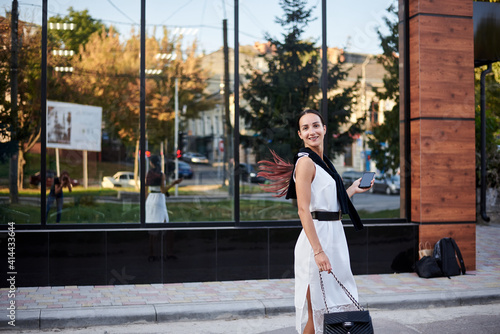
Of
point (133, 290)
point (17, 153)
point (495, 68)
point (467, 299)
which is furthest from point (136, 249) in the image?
point (495, 68)

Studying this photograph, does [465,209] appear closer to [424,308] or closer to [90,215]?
[424,308]

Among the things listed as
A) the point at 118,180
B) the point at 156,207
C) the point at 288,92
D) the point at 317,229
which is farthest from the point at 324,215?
the point at 118,180

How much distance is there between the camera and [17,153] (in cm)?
948

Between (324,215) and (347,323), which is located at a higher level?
(324,215)

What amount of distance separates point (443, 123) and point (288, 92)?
3.95 metres

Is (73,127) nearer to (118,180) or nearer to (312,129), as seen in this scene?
(118,180)

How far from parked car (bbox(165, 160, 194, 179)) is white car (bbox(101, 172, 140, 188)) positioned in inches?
41.3

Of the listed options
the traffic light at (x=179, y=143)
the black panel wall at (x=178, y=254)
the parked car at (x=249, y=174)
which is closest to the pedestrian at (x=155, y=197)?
the black panel wall at (x=178, y=254)

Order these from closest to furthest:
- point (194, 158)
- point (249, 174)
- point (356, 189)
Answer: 1. point (356, 189)
2. point (249, 174)
3. point (194, 158)

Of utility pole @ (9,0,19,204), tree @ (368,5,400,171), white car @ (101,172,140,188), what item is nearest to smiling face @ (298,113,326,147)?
tree @ (368,5,400,171)

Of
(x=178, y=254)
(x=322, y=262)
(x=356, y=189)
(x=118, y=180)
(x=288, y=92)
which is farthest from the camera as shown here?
(x=118, y=180)

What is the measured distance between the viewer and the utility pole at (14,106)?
30.7 ft

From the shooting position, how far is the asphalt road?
17.8 ft

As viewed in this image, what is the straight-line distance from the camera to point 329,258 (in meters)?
3.77
